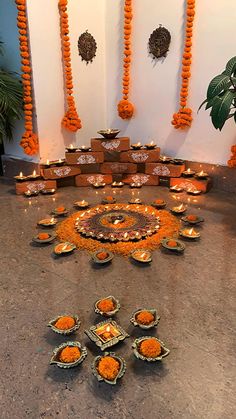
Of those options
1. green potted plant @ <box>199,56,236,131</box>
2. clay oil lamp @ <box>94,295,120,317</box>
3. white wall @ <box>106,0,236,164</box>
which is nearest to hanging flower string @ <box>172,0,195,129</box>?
white wall @ <box>106,0,236,164</box>

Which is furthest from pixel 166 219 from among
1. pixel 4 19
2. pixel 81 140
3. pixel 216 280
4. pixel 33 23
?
pixel 4 19

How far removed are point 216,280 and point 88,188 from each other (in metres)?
2.01

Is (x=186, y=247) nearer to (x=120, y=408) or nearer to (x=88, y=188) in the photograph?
(x=120, y=408)

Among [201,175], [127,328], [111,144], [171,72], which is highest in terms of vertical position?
[171,72]

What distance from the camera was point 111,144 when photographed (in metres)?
3.28

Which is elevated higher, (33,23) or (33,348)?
(33,23)

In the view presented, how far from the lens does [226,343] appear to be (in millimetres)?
1188

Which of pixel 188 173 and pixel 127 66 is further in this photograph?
pixel 127 66

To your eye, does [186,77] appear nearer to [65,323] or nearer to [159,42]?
[159,42]

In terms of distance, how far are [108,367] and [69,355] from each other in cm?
15

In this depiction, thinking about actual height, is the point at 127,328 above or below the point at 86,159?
below

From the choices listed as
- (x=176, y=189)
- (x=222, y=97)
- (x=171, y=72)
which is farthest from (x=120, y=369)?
(x=171, y=72)

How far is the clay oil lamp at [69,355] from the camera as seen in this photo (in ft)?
3.44

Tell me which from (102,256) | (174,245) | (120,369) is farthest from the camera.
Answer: (174,245)
